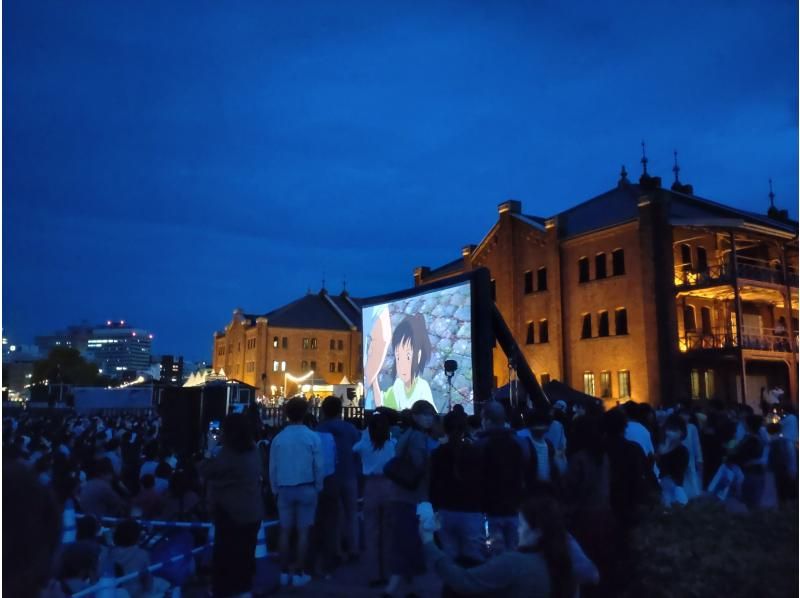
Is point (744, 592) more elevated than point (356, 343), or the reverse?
point (356, 343)

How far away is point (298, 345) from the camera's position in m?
60.7

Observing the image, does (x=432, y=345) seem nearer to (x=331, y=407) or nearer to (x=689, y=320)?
(x=689, y=320)

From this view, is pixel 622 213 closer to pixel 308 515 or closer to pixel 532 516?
pixel 308 515

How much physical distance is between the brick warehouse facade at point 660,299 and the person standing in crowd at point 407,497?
72.5 ft

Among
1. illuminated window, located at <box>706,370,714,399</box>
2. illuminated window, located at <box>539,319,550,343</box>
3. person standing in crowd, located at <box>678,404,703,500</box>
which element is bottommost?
person standing in crowd, located at <box>678,404,703,500</box>

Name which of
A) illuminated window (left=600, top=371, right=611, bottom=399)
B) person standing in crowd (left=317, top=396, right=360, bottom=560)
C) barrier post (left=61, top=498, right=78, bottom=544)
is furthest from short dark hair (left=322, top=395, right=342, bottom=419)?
illuminated window (left=600, top=371, right=611, bottom=399)

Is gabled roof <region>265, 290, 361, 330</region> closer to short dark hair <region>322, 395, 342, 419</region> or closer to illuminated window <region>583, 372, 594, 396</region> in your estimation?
illuminated window <region>583, 372, 594, 396</region>

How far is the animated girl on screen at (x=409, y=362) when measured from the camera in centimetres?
2286

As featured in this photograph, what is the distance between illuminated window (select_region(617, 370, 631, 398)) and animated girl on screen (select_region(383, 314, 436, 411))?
10.8 metres

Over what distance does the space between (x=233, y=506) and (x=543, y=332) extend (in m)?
29.6

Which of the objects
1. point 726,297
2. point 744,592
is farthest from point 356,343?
point 744,592

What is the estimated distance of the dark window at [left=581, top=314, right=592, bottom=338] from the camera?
31873mm

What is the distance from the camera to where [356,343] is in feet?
206

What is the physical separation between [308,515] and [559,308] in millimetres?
27278
